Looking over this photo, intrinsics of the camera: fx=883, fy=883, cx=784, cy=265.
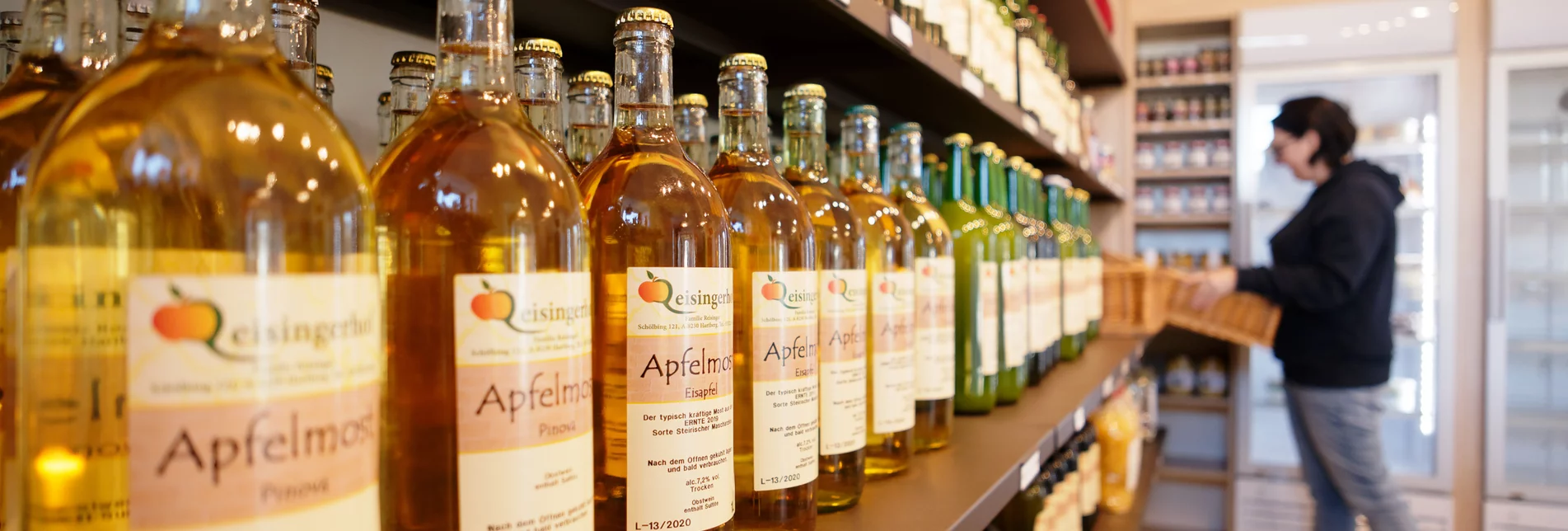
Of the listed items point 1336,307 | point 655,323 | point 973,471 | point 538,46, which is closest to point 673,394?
point 655,323

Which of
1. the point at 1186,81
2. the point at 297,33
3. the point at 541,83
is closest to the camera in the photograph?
the point at 297,33

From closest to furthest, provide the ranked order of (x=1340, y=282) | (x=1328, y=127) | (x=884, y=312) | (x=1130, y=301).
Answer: (x=884, y=312), (x=1340, y=282), (x=1130, y=301), (x=1328, y=127)

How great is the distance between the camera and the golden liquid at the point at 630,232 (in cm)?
55

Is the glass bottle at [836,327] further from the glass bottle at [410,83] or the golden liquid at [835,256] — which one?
the glass bottle at [410,83]

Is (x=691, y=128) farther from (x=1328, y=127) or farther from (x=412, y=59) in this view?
(x=1328, y=127)

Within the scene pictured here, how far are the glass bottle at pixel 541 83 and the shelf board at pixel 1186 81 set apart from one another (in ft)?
13.4

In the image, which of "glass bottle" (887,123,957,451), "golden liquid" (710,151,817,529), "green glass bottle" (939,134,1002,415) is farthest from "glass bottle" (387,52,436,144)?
"green glass bottle" (939,134,1002,415)

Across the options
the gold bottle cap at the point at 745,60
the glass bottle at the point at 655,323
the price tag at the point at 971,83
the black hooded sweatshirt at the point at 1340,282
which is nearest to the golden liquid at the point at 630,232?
the glass bottle at the point at 655,323

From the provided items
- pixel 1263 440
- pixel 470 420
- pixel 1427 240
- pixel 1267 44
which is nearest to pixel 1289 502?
pixel 1263 440

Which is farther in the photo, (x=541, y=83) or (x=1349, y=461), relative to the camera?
(x=1349, y=461)

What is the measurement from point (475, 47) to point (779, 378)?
0.34 metres

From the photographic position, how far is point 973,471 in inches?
38.3

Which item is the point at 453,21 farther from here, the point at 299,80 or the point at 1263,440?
the point at 1263,440

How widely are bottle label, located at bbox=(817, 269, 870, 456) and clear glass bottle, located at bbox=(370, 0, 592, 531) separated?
1.13 feet
